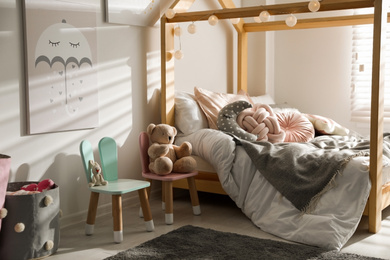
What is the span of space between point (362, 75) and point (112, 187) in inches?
111

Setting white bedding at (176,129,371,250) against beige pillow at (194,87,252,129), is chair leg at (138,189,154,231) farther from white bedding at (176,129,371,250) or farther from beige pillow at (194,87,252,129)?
beige pillow at (194,87,252,129)

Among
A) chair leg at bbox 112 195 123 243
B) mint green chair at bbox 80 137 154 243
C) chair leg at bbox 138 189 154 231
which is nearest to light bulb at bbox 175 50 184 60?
mint green chair at bbox 80 137 154 243

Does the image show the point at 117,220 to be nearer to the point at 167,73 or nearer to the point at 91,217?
the point at 91,217

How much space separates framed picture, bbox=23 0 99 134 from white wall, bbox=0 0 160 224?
5 centimetres

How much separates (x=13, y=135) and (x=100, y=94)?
717 mm

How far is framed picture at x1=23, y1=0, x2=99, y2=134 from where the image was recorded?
2791 millimetres

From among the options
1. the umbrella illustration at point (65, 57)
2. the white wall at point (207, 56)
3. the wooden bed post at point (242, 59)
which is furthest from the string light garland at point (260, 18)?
the umbrella illustration at point (65, 57)

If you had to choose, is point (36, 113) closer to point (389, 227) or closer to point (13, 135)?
point (13, 135)

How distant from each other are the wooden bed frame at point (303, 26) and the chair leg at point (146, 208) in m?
0.66

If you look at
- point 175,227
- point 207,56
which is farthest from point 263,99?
point 175,227

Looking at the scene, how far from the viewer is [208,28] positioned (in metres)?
4.36

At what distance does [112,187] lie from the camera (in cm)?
287

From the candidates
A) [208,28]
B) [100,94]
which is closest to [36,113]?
[100,94]

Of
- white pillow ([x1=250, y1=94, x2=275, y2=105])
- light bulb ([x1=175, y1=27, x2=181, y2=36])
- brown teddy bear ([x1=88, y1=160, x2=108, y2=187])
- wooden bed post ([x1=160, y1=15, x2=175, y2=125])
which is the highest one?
light bulb ([x1=175, y1=27, x2=181, y2=36])
